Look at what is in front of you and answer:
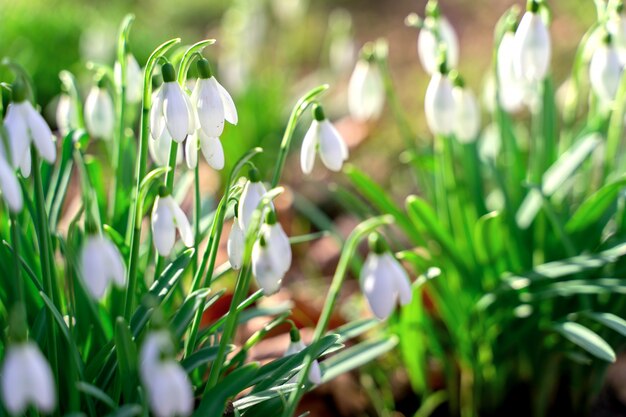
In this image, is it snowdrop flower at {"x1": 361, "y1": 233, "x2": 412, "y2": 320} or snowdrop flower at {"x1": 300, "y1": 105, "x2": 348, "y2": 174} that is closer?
snowdrop flower at {"x1": 361, "y1": 233, "x2": 412, "y2": 320}

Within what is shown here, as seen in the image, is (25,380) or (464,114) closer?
(25,380)

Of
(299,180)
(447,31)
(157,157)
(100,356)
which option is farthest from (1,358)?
(299,180)

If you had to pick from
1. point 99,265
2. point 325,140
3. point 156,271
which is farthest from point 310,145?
point 99,265

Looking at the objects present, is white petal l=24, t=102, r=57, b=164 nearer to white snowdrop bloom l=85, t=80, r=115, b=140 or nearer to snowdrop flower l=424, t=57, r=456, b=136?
white snowdrop bloom l=85, t=80, r=115, b=140

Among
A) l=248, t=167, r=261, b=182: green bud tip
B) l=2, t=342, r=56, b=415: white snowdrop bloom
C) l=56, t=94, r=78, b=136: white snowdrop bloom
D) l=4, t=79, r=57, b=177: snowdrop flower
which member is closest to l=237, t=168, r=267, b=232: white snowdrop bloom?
l=248, t=167, r=261, b=182: green bud tip

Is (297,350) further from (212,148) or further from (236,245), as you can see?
(212,148)
